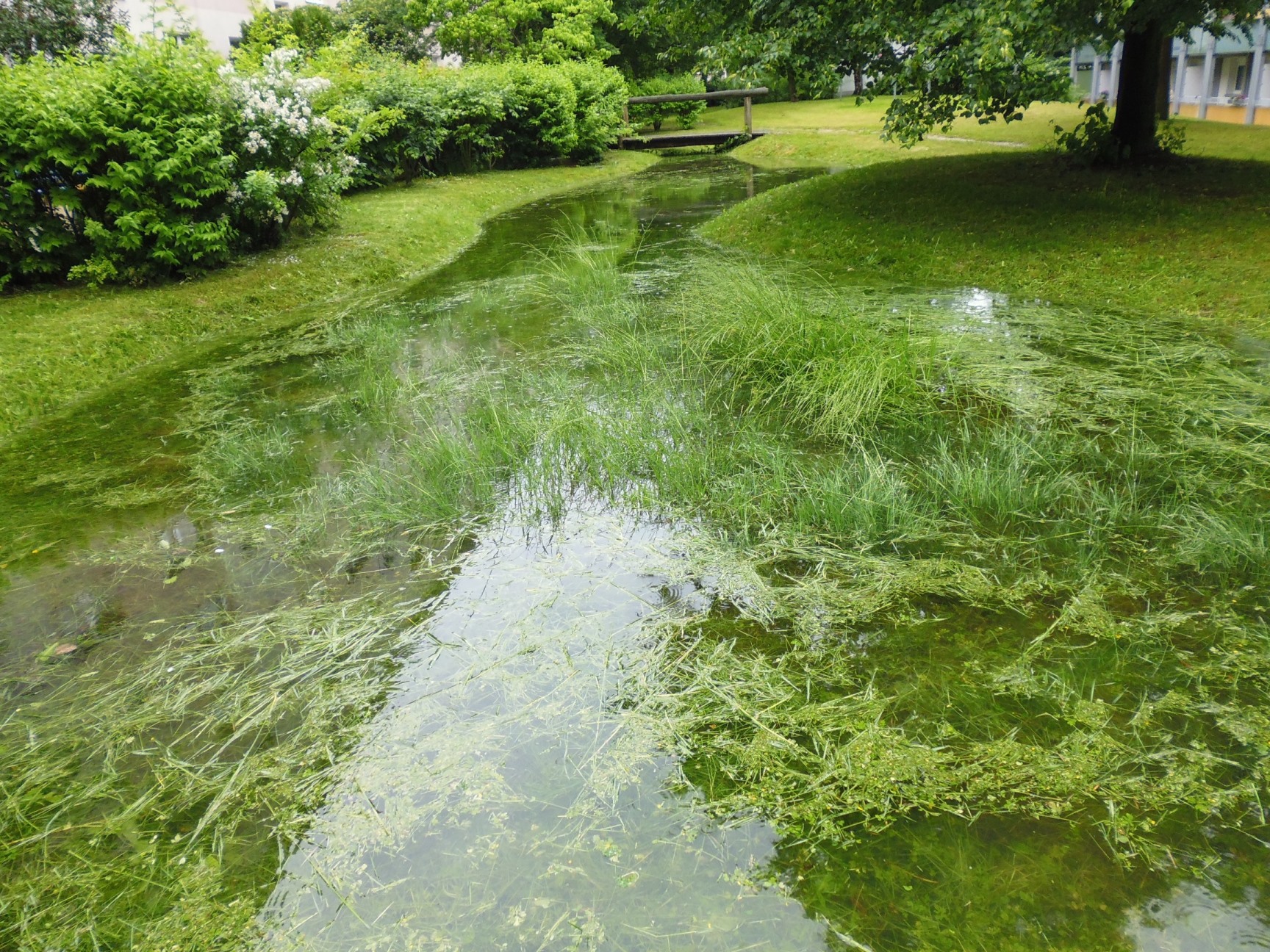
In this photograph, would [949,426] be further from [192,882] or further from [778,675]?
[192,882]

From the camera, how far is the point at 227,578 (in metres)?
3.79

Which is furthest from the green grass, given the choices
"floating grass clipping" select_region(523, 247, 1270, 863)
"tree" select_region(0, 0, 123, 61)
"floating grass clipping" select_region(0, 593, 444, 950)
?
"tree" select_region(0, 0, 123, 61)

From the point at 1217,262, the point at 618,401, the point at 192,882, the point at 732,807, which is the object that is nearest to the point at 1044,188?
the point at 1217,262

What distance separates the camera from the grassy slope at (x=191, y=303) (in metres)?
6.31

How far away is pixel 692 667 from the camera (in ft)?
9.73

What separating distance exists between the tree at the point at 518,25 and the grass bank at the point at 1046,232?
13.1 meters

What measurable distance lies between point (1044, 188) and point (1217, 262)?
2329 mm

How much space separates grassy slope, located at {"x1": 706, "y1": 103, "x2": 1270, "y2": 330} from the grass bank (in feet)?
0.05

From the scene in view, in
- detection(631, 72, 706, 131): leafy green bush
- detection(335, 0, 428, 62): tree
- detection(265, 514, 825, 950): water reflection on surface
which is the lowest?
detection(265, 514, 825, 950): water reflection on surface

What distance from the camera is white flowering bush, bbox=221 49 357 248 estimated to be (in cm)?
838

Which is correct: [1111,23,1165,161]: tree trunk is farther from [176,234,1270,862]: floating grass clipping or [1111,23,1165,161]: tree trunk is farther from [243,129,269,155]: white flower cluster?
[243,129,269,155]: white flower cluster

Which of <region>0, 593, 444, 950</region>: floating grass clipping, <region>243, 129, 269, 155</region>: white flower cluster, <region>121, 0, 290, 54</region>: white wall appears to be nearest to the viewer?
<region>0, 593, 444, 950</region>: floating grass clipping

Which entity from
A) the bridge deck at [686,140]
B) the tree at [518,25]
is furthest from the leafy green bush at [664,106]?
the tree at [518,25]

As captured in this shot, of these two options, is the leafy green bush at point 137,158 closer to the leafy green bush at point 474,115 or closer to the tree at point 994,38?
the leafy green bush at point 474,115
